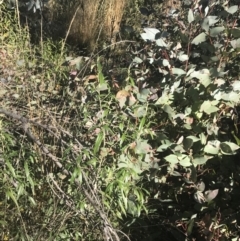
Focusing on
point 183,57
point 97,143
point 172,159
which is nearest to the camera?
point 97,143

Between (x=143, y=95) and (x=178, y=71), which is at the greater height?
(x=178, y=71)

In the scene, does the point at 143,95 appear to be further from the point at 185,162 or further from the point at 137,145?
the point at 185,162

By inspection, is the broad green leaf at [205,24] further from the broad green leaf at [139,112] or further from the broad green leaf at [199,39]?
the broad green leaf at [139,112]

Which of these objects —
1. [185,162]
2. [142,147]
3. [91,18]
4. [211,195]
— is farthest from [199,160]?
[91,18]

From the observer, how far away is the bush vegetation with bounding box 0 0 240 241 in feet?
8.28

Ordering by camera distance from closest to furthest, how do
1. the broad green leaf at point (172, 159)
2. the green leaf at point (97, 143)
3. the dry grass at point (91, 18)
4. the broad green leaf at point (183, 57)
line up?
1. the green leaf at point (97, 143)
2. the broad green leaf at point (172, 159)
3. the broad green leaf at point (183, 57)
4. the dry grass at point (91, 18)

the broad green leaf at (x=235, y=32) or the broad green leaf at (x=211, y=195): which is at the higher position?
the broad green leaf at (x=235, y=32)

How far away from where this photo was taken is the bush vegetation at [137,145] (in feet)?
8.28

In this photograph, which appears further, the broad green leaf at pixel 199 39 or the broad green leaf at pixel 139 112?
the broad green leaf at pixel 139 112

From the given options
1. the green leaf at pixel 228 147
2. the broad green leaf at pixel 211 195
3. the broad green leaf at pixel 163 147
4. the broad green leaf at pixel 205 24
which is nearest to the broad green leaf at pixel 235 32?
the broad green leaf at pixel 205 24

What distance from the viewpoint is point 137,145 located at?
2691 mm

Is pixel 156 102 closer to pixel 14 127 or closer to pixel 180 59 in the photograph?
pixel 180 59

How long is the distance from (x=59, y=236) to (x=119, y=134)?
2.06 feet

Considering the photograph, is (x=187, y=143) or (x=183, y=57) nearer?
(x=187, y=143)
